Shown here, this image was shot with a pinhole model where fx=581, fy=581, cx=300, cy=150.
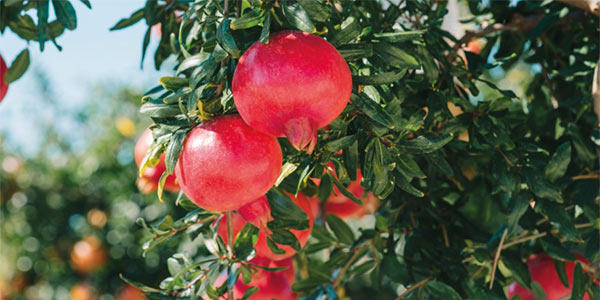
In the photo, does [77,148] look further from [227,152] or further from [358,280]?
[227,152]

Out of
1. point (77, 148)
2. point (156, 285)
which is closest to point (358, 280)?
point (156, 285)

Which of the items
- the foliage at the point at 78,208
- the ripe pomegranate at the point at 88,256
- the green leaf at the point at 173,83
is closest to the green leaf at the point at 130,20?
the green leaf at the point at 173,83

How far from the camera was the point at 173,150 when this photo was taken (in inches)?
21.0

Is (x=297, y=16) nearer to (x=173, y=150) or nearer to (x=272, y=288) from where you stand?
(x=173, y=150)

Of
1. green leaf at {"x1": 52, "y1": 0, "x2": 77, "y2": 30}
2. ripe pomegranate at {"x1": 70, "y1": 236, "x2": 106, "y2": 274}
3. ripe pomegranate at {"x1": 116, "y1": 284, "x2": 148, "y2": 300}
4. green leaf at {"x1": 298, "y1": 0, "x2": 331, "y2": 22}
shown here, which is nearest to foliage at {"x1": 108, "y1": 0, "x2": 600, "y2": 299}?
green leaf at {"x1": 298, "y1": 0, "x2": 331, "y2": 22}

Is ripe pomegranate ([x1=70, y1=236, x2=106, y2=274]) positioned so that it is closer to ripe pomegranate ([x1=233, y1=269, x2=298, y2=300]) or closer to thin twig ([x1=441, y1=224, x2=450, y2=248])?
ripe pomegranate ([x1=233, y1=269, x2=298, y2=300])

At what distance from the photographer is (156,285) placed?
190 cm

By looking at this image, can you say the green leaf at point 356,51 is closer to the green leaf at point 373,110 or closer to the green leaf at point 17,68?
the green leaf at point 373,110

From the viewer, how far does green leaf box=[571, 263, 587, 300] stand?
706 millimetres

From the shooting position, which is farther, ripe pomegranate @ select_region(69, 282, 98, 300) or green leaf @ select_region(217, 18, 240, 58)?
ripe pomegranate @ select_region(69, 282, 98, 300)

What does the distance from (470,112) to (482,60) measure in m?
0.15

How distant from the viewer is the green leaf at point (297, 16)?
0.46 m

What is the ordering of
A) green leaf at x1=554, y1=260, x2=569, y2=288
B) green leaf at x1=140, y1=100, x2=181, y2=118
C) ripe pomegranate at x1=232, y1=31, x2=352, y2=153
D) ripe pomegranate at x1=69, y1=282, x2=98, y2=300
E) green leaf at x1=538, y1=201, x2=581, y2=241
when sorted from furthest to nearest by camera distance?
ripe pomegranate at x1=69, y1=282, x2=98, y2=300 < green leaf at x1=554, y1=260, x2=569, y2=288 < green leaf at x1=538, y1=201, x2=581, y2=241 < green leaf at x1=140, y1=100, x2=181, y2=118 < ripe pomegranate at x1=232, y1=31, x2=352, y2=153

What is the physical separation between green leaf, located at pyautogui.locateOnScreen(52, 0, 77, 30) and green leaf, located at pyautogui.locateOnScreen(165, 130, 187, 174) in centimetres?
26
